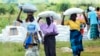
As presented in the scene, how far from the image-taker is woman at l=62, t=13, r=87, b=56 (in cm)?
446

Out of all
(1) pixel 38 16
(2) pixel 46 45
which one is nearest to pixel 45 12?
(1) pixel 38 16

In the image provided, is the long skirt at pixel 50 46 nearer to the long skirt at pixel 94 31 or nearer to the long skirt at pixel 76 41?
the long skirt at pixel 76 41

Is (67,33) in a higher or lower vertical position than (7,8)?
lower

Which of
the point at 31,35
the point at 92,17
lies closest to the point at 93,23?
the point at 92,17

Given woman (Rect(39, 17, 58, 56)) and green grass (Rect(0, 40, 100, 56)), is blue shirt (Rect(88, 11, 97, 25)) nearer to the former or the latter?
green grass (Rect(0, 40, 100, 56))

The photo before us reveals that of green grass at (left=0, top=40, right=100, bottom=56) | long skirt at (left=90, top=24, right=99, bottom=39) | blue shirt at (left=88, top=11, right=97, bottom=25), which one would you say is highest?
blue shirt at (left=88, top=11, right=97, bottom=25)

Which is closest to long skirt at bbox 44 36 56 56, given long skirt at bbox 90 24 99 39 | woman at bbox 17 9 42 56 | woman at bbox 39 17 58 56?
woman at bbox 39 17 58 56

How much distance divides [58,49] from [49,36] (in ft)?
0.59

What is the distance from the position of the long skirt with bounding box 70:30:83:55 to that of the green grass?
0.16 ft

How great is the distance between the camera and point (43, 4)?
4.47 meters

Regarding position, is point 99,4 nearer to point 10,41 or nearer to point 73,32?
point 73,32

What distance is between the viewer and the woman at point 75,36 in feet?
14.6

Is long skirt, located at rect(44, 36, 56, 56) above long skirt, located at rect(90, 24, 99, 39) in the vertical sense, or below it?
below

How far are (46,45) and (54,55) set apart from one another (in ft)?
0.47
